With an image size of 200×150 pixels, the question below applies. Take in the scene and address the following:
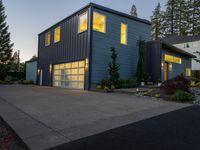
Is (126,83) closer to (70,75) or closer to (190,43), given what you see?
(70,75)

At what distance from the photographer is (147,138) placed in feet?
9.01

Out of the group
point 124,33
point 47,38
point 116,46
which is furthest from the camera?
point 47,38

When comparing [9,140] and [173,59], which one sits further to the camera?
[173,59]

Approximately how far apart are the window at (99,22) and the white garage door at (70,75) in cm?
282

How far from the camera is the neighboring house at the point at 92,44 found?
38.3ft

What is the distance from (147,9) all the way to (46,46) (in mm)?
31041

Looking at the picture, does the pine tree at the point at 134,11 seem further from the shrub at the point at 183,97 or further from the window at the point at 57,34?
the shrub at the point at 183,97

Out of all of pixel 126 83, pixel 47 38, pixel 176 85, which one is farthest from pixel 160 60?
pixel 47 38

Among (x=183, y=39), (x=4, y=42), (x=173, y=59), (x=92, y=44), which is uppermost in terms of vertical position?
(x=183, y=39)

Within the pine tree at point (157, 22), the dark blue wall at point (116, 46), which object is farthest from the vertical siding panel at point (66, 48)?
the pine tree at point (157, 22)

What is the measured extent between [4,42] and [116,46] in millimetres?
23477

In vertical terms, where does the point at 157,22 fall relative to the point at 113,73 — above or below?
above

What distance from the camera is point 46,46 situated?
18.2 meters

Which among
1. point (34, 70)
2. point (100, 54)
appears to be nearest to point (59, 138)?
point (100, 54)
